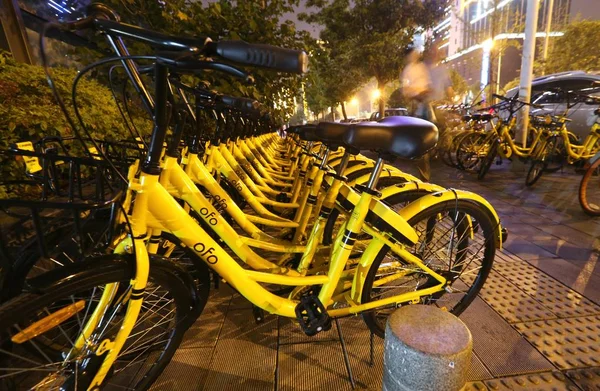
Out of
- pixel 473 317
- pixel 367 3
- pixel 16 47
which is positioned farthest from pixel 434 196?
pixel 367 3

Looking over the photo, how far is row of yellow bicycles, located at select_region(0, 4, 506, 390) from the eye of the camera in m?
1.11

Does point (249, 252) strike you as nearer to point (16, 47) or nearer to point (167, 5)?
point (167, 5)

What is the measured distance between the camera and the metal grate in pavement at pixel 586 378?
170cm

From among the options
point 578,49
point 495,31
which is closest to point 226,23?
point 495,31

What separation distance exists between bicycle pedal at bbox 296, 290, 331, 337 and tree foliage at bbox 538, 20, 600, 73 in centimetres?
2417

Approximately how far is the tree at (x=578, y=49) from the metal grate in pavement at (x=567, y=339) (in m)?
22.8

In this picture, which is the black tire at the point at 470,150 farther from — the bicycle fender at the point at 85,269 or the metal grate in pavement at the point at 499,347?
the bicycle fender at the point at 85,269

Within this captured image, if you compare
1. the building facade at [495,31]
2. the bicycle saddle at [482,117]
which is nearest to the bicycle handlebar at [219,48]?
the bicycle saddle at [482,117]

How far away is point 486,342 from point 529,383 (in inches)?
13.1

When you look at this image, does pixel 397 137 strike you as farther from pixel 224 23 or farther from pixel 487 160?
pixel 487 160

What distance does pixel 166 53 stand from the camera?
97 cm

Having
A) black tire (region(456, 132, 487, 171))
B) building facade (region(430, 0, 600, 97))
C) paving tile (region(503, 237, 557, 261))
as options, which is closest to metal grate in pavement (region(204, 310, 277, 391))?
paving tile (region(503, 237, 557, 261))

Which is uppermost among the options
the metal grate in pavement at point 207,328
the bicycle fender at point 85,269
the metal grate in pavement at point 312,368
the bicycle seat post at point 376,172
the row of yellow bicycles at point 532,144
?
the bicycle seat post at point 376,172

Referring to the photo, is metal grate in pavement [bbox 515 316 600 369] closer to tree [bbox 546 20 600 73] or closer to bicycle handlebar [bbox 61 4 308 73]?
bicycle handlebar [bbox 61 4 308 73]
